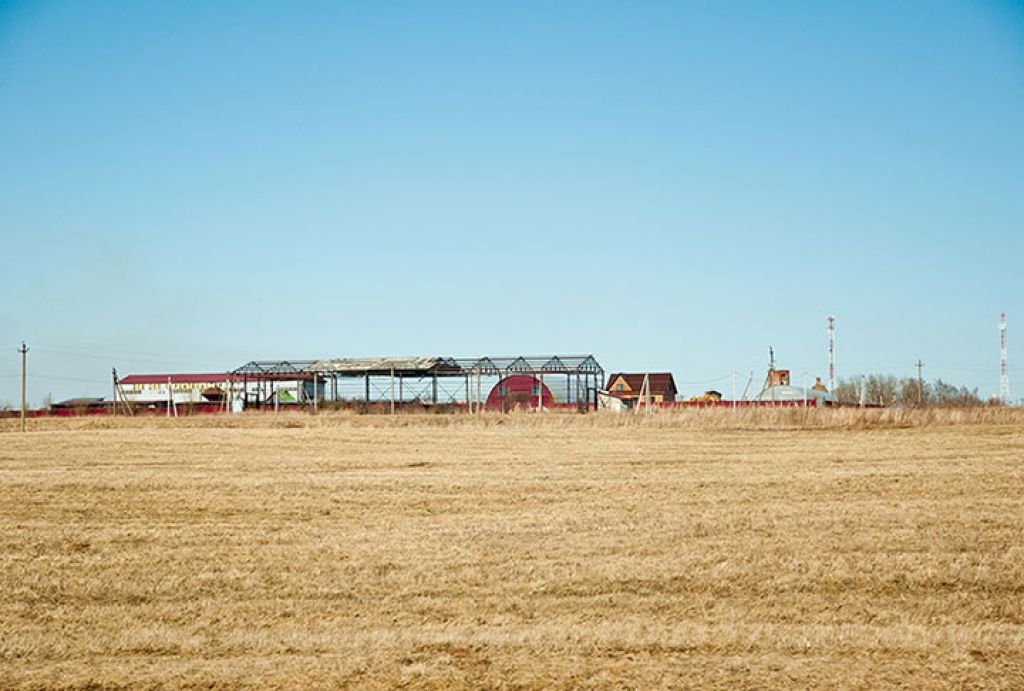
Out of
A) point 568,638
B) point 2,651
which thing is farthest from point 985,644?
point 2,651

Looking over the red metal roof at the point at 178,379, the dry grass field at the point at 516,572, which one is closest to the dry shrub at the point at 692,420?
the dry grass field at the point at 516,572

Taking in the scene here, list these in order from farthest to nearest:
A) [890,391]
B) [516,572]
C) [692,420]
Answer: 1. [890,391]
2. [692,420]
3. [516,572]

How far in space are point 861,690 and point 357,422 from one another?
31.0 m

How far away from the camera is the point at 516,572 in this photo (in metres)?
10.5

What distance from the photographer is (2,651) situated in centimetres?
777

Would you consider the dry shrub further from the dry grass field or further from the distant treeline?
the distant treeline

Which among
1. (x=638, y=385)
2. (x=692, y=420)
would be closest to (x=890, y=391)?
(x=638, y=385)

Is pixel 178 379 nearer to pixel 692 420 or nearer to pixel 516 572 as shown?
pixel 692 420

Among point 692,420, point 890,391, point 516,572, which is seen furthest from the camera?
point 890,391

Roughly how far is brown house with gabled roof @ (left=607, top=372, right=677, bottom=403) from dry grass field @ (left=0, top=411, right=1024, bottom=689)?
176 ft

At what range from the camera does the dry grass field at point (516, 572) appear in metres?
7.36

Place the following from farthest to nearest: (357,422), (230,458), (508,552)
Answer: (357,422) → (230,458) → (508,552)

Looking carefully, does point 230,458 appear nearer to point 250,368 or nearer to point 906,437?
point 906,437

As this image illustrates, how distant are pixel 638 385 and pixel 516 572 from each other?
80.0 metres
